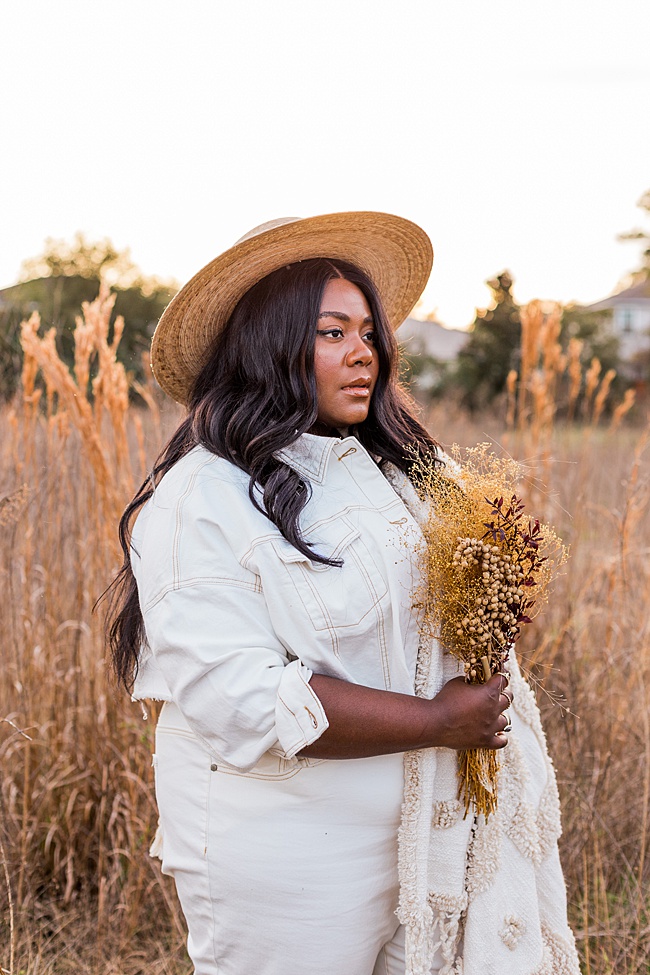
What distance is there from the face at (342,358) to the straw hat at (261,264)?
123mm

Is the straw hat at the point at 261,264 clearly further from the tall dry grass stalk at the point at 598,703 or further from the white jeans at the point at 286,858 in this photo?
the white jeans at the point at 286,858

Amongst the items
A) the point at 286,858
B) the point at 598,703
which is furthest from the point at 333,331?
the point at 598,703

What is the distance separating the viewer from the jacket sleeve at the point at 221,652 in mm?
1448

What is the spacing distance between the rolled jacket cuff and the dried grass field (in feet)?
3.90

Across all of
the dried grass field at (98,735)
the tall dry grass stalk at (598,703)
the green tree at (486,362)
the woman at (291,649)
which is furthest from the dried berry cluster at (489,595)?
the green tree at (486,362)

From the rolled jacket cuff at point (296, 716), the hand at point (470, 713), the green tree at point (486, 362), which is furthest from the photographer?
the green tree at point (486, 362)

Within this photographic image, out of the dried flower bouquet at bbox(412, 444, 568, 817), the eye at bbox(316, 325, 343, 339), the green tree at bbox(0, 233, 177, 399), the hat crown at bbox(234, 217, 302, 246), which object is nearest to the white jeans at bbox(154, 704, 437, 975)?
the dried flower bouquet at bbox(412, 444, 568, 817)

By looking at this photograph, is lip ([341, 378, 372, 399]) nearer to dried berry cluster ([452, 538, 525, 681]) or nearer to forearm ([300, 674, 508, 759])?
dried berry cluster ([452, 538, 525, 681])

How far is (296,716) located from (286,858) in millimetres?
329

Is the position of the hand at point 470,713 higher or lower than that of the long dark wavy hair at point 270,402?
lower

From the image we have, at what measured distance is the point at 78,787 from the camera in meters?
2.74

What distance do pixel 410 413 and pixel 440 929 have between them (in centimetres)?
110

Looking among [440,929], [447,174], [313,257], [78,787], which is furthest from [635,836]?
[447,174]

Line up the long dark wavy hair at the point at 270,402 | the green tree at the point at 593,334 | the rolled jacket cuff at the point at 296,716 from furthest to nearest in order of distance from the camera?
the green tree at the point at 593,334 < the long dark wavy hair at the point at 270,402 < the rolled jacket cuff at the point at 296,716
